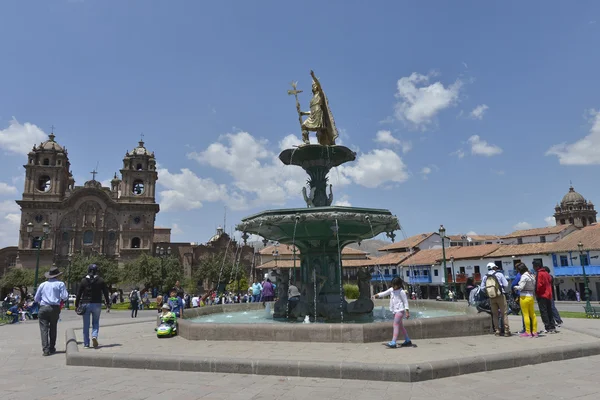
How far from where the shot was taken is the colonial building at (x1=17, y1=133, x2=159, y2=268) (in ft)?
202

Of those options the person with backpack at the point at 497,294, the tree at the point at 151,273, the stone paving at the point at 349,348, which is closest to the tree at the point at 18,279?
the tree at the point at 151,273

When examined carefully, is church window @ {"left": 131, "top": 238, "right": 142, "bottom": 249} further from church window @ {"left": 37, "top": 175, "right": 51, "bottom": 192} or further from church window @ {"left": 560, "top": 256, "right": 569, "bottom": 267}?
church window @ {"left": 560, "top": 256, "right": 569, "bottom": 267}

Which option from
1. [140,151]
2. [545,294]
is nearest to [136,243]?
[140,151]

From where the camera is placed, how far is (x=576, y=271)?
3753cm

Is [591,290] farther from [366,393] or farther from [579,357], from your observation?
[366,393]

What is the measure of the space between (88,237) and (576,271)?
6441 cm

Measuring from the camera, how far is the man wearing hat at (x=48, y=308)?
7.35 metres

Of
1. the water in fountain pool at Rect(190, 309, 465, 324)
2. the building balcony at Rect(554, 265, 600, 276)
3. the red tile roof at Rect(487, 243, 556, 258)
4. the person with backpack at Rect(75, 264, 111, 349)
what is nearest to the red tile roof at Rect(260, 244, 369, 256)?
the red tile roof at Rect(487, 243, 556, 258)

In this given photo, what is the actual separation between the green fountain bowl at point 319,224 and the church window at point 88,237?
198ft

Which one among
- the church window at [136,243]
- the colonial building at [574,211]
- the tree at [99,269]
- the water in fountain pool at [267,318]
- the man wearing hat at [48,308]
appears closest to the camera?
the man wearing hat at [48,308]

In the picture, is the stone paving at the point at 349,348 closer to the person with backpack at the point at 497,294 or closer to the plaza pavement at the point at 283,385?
the plaza pavement at the point at 283,385

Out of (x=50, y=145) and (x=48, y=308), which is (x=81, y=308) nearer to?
(x=48, y=308)

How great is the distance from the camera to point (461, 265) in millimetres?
46938

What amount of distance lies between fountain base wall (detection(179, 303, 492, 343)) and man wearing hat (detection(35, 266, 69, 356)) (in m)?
2.37
